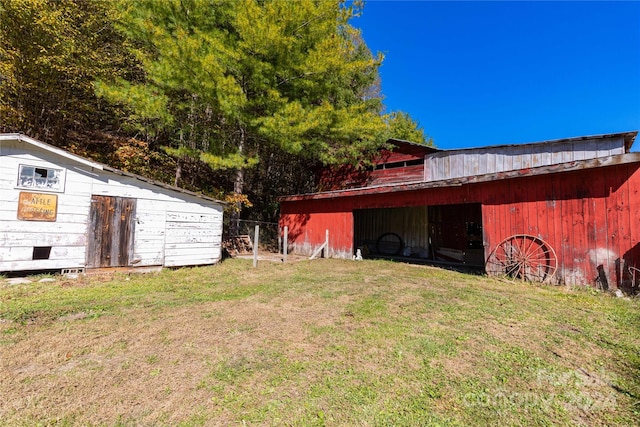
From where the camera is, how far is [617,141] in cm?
1015

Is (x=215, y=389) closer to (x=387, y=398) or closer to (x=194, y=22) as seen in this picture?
(x=387, y=398)

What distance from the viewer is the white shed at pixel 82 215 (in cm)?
630

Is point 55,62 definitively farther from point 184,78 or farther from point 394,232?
point 394,232

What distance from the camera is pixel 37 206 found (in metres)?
6.50

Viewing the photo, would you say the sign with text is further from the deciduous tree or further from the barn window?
the deciduous tree

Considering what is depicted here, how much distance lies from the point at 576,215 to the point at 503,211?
149 cm

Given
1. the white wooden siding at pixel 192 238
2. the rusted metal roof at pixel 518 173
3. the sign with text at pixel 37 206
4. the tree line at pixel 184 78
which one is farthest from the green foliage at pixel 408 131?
the sign with text at pixel 37 206

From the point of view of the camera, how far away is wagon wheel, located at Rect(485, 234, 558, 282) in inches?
270

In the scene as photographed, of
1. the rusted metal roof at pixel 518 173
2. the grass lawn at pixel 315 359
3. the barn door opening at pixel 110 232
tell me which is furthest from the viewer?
the barn door opening at pixel 110 232

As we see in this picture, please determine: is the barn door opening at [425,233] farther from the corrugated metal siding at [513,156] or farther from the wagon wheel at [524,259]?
the wagon wheel at [524,259]

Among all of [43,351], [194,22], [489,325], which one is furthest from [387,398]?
[194,22]

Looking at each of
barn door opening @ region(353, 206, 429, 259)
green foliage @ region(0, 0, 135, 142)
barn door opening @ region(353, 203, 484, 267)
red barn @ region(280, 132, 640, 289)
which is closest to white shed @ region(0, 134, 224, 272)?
green foliage @ region(0, 0, 135, 142)

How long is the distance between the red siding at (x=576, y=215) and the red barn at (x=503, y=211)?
0.02 metres

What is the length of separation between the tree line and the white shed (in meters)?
2.85
